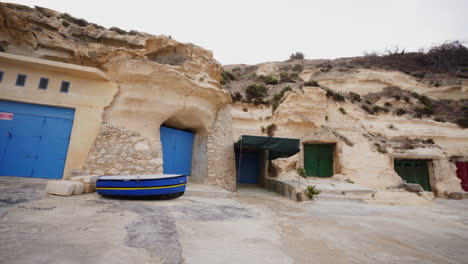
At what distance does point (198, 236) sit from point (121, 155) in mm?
6350

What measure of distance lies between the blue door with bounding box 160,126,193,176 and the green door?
7984mm

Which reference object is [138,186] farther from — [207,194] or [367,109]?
[367,109]

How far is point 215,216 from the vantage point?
15.7 ft

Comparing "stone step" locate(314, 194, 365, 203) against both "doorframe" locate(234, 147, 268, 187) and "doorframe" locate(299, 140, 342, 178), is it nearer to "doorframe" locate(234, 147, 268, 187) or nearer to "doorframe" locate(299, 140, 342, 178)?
"doorframe" locate(234, 147, 268, 187)

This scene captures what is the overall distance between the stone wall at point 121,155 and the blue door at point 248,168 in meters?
6.71

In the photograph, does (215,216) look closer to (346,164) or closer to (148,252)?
(148,252)

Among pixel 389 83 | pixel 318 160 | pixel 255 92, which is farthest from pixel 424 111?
pixel 255 92

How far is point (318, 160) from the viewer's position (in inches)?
551

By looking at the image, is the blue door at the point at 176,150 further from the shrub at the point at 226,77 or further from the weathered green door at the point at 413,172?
the weathered green door at the point at 413,172

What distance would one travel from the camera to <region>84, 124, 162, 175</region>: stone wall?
8003 mm

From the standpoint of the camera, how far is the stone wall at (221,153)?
32.4 ft

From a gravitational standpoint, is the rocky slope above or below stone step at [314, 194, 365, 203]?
above

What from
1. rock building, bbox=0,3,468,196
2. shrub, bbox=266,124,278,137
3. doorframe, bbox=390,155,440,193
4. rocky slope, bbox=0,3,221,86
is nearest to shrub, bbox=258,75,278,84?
rock building, bbox=0,3,468,196

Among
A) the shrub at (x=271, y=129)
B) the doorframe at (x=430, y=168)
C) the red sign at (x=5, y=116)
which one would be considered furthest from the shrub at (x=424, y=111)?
the red sign at (x=5, y=116)
